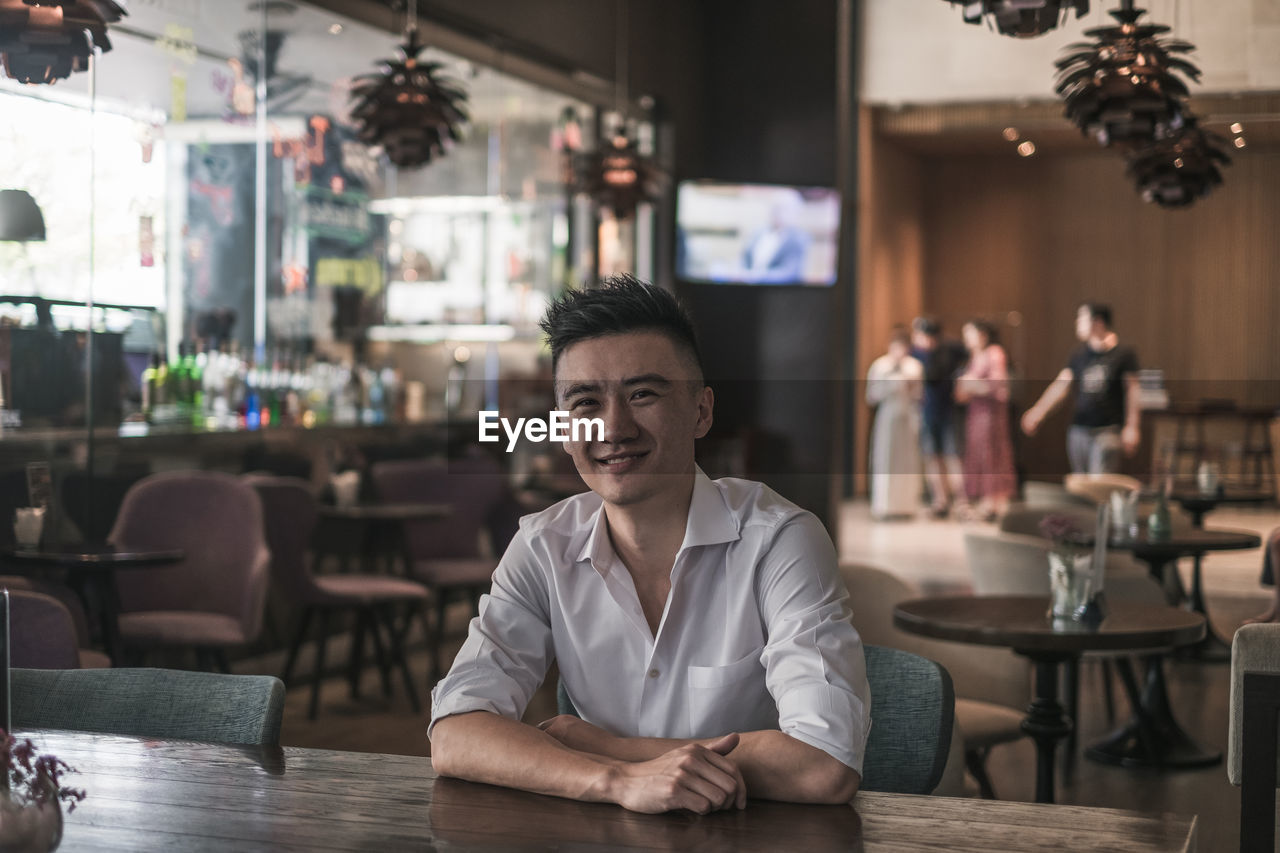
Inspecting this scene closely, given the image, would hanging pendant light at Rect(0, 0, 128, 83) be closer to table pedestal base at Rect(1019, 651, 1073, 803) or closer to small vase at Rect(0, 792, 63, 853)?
small vase at Rect(0, 792, 63, 853)

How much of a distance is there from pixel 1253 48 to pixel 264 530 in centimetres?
693

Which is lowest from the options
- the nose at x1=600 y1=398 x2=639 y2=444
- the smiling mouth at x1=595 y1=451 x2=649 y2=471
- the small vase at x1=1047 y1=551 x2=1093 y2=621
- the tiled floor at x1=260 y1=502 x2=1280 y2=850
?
the tiled floor at x1=260 y1=502 x2=1280 y2=850

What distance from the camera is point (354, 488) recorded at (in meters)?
6.50

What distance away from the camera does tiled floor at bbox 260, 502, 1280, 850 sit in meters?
4.48

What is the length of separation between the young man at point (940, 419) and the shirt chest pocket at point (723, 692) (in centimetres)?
1078

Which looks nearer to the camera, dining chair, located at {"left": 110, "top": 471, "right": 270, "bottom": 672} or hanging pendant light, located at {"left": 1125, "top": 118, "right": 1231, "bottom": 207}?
dining chair, located at {"left": 110, "top": 471, "right": 270, "bottom": 672}

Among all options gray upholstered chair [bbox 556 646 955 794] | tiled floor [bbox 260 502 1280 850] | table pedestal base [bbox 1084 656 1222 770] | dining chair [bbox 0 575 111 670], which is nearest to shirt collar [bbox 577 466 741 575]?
gray upholstered chair [bbox 556 646 955 794]

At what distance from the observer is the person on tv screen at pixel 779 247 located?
10094 millimetres

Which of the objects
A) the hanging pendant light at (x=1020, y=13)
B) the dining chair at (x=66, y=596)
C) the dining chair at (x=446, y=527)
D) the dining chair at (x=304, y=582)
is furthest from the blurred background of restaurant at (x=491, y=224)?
the hanging pendant light at (x=1020, y=13)

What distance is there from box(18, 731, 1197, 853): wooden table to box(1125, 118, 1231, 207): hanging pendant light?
5385 millimetres

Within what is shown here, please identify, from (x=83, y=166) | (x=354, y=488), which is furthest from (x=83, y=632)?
(x=354, y=488)

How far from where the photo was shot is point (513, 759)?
1748 mm

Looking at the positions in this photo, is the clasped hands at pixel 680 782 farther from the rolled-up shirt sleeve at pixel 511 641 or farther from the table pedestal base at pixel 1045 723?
the table pedestal base at pixel 1045 723

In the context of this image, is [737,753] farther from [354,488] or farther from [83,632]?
[354,488]
